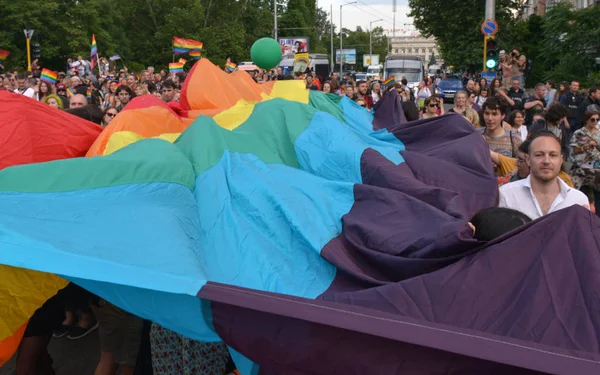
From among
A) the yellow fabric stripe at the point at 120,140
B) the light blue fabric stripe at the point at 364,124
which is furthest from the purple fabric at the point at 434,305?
the light blue fabric stripe at the point at 364,124

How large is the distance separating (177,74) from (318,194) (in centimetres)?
1157

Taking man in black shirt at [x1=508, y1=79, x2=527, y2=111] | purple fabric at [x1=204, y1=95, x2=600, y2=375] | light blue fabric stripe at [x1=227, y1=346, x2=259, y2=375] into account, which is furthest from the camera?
man in black shirt at [x1=508, y1=79, x2=527, y2=111]

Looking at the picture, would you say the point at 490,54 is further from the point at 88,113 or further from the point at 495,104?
the point at 88,113

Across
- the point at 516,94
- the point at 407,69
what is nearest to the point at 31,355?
the point at 516,94

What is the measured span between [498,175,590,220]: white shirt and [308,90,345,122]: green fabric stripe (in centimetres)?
252

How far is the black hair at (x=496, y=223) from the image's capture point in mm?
2654

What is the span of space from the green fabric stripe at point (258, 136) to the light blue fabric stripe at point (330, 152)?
0.24ft

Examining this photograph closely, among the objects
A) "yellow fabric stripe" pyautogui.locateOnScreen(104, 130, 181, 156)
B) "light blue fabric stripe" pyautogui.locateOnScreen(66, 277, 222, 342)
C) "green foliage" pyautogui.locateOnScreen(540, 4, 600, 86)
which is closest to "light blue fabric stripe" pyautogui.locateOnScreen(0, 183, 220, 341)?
"light blue fabric stripe" pyautogui.locateOnScreen(66, 277, 222, 342)

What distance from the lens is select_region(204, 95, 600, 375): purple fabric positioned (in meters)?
1.89

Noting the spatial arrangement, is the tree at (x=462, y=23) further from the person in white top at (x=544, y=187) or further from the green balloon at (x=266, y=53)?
the person in white top at (x=544, y=187)

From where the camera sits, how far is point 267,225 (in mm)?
2988

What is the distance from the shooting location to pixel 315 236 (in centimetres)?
294

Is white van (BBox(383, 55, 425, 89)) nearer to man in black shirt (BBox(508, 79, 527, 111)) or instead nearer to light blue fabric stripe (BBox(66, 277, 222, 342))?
man in black shirt (BBox(508, 79, 527, 111))

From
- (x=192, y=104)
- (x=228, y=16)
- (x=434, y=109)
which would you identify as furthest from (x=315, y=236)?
(x=228, y=16)
